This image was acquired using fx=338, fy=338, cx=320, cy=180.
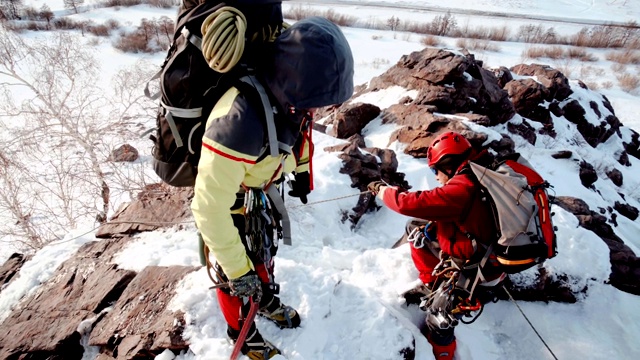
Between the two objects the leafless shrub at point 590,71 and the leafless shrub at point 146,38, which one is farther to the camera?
the leafless shrub at point 146,38

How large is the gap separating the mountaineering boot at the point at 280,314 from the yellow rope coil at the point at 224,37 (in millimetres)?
1654

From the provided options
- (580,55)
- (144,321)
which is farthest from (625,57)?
(144,321)

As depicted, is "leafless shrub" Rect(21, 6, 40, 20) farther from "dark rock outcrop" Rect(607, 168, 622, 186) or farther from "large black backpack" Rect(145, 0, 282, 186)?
"dark rock outcrop" Rect(607, 168, 622, 186)

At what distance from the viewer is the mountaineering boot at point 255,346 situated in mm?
2295

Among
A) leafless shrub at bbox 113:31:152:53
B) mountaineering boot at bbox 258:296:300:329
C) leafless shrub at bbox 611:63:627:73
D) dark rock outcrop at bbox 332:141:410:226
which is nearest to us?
mountaineering boot at bbox 258:296:300:329

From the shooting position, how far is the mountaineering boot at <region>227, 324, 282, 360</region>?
2295 millimetres

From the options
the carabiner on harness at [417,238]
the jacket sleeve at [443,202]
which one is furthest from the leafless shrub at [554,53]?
the jacket sleeve at [443,202]

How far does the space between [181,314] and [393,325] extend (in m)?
1.62

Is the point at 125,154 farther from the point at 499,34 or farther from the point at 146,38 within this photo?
the point at 499,34

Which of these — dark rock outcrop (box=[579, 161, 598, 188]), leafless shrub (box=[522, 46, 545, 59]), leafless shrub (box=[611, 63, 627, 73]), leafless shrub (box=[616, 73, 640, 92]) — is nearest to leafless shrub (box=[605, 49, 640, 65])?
leafless shrub (box=[611, 63, 627, 73])

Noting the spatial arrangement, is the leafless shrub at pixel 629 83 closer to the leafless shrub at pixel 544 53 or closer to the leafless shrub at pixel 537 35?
the leafless shrub at pixel 544 53

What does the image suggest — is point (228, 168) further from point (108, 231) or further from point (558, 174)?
point (558, 174)

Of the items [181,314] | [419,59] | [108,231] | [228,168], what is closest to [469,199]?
[228,168]

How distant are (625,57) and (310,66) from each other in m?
28.4
